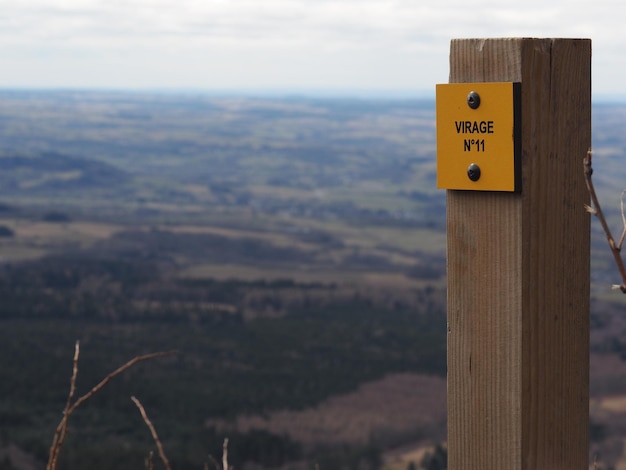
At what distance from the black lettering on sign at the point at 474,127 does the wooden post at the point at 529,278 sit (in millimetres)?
81

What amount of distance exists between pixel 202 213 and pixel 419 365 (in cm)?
8080

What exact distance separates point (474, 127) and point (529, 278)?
359mm

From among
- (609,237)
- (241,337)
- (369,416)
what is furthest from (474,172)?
(241,337)

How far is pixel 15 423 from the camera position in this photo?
46188 mm

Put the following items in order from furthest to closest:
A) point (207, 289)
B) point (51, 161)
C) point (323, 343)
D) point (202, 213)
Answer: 1. point (51, 161)
2. point (202, 213)
3. point (207, 289)
4. point (323, 343)

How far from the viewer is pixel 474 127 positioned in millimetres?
2246

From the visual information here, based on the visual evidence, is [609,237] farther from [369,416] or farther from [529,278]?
[369,416]

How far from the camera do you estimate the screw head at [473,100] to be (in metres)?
2.23

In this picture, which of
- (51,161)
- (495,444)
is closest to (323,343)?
(495,444)

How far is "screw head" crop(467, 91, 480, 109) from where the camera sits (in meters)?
2.23

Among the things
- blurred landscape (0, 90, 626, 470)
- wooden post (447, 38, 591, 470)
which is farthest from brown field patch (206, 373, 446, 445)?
wooden post (447, 38, 591, 470)

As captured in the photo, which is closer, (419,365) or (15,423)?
(15,423)

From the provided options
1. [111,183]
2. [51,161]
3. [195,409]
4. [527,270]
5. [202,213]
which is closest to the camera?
[527,270]

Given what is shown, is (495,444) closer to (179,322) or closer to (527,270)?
(527,270)
